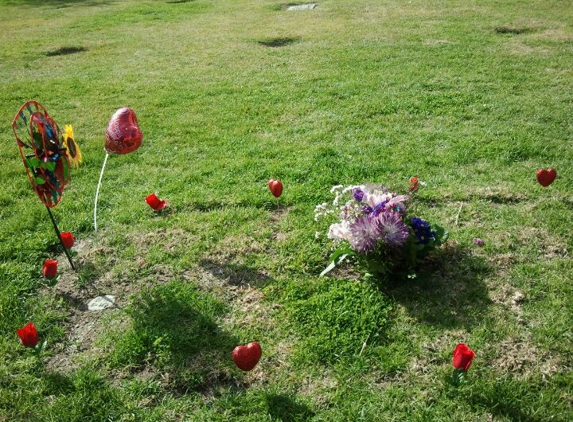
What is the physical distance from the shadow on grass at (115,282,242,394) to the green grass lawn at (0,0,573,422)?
0.03 feet

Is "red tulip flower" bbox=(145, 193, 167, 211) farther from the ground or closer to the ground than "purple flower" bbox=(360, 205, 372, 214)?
closer to the ground

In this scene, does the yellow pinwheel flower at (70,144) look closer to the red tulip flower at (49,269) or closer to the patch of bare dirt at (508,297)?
the red tulip flower at (49,269)

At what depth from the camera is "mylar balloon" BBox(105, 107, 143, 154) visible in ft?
11.2

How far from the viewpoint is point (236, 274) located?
3.26 metres

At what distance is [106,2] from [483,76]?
1359 cm

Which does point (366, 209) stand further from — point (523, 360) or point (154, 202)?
point (154, 202)

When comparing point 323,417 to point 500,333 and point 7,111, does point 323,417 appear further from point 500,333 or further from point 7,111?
point 7,111

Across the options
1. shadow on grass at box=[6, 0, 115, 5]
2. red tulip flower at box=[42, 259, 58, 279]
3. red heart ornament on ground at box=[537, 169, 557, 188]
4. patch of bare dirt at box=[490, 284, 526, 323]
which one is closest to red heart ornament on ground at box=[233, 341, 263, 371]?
red tulip flower at box=[42, 259, 58, 279]

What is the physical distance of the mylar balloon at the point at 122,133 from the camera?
134 inches

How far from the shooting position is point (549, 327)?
8.88 feet

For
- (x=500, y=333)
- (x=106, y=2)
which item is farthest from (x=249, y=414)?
(x=106, y=2)

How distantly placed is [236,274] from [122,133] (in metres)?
1.24

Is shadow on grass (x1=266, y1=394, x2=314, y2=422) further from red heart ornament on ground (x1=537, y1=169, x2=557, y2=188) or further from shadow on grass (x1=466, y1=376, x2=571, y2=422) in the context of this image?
red heart ornament on ground (x1=537, y1=169, x2=557, y2=188)

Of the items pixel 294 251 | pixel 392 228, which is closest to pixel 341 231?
pixel 392 228
